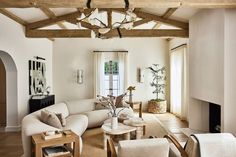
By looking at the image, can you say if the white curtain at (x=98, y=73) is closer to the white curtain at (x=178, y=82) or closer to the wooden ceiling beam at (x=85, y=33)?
the wooden ceiling beam at (x=85, y=33)

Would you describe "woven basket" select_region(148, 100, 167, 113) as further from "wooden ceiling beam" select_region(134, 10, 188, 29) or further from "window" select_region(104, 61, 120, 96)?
"wooden ceiling beam" select_region(134, 10, 188, 29)

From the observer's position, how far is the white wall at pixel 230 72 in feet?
13.7

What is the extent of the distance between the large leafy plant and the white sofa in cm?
316

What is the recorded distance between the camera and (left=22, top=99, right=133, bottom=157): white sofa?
11.8 feet

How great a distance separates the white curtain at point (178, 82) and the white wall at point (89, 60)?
0.96 meters

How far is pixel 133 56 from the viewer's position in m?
9.51

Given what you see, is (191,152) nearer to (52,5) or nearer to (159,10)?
(52,5)

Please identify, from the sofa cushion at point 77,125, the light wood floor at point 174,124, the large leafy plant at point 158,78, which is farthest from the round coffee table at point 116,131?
the large leafy plant at point 158,78

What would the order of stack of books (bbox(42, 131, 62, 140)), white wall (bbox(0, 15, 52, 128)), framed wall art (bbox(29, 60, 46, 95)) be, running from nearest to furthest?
stack of books (bbox(42, 131, 62, 140)), white wall (bbox(0, 15, 52, 128)), framed wall art (bbox(29, 60, 46, 95))

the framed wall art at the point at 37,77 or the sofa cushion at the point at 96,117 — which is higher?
the framed wall art at the point at 37,77

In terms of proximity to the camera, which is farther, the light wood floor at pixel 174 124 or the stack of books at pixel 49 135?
the light wood floor at pixel 174 124

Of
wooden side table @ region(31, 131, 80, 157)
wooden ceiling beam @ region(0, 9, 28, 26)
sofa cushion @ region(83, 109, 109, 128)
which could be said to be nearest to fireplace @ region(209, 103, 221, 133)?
sofa cushion @ region(83, 109, 109, 128)

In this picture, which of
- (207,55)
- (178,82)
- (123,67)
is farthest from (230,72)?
(123,67)

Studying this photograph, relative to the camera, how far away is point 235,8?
412 cm
